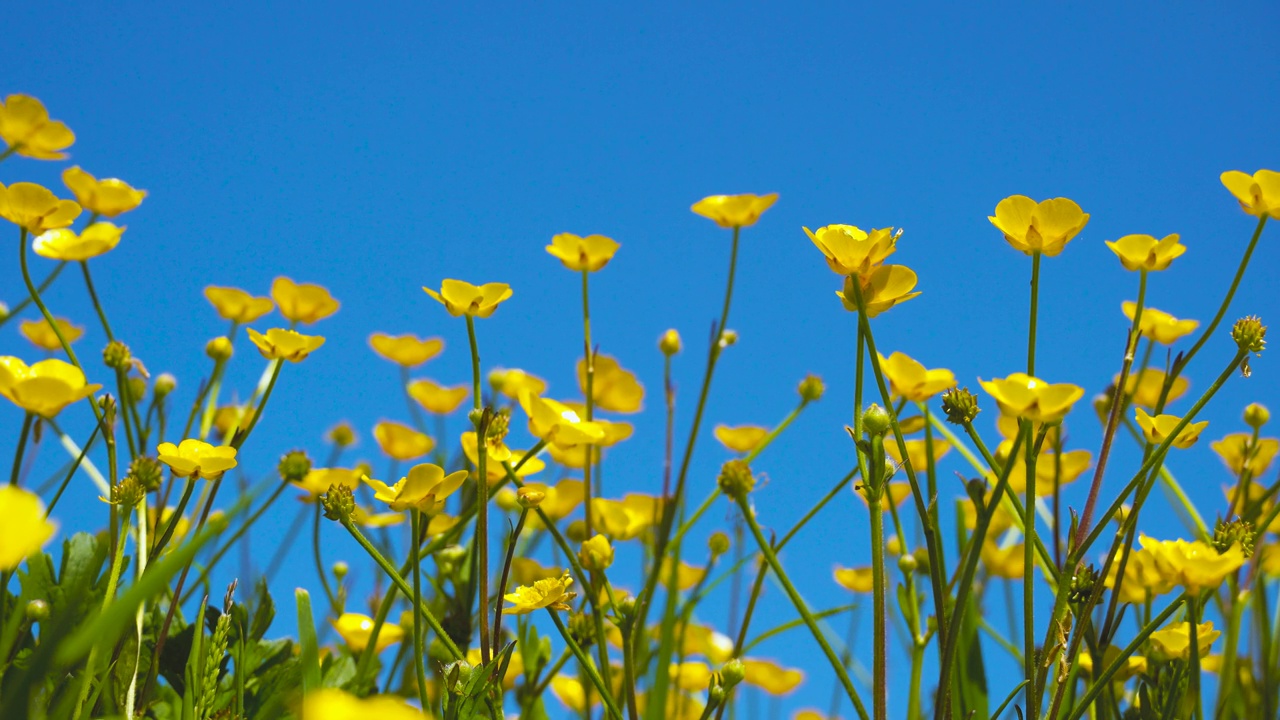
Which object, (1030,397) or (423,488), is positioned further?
(423,488)

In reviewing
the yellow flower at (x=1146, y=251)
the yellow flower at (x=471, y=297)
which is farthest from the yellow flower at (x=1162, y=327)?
the yellow flower at (x=471, y=297)

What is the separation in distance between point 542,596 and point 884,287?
466mm

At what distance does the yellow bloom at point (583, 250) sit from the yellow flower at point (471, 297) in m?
0.25

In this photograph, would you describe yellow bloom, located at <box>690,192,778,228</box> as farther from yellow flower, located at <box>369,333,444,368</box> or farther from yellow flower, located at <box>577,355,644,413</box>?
yellow flower, located at <box>369,333,444,368</box>

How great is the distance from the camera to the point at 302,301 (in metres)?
1.50

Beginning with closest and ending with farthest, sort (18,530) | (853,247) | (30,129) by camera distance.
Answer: (18,530) < (853,247) < (30,129)

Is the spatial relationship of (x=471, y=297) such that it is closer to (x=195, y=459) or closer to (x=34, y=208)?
(x=195, y=459)

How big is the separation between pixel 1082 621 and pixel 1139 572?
0.97ft

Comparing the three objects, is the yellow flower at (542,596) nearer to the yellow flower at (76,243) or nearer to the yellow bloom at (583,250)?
the yellow bloom at (583,250)

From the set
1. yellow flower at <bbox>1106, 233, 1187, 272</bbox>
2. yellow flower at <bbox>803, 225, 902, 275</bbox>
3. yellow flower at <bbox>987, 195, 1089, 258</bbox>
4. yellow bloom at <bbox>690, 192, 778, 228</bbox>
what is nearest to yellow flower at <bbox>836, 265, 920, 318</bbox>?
yellow flower at <bbox>803, 225, 902, 275</bbox>

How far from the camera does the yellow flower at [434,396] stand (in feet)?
5.95

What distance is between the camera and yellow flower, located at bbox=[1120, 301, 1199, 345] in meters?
1.37

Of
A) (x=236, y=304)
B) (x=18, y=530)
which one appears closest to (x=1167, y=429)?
(x=18, y=530)

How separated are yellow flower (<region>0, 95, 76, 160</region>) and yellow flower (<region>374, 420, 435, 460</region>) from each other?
680 mm
